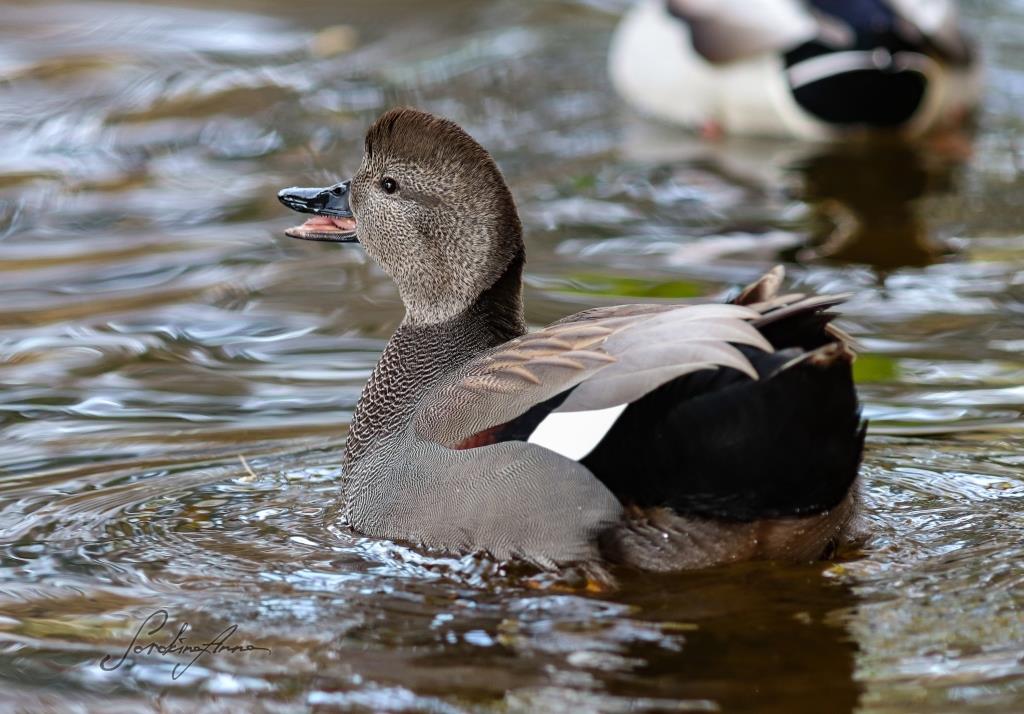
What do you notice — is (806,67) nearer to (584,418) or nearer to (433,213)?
(433,213)

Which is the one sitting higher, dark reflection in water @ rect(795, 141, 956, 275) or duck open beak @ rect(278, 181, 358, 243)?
duck open beak @ rect(278, 181, 358, 243)

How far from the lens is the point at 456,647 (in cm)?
423

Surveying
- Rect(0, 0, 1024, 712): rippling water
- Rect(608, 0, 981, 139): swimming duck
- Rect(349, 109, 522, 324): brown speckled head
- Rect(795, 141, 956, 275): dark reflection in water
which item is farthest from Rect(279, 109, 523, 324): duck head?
Rect(608, 0, 981, 139): swimming duck

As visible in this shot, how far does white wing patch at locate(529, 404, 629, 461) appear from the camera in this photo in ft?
14.4

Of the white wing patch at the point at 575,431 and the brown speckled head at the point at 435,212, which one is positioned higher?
the brown speckled head at the point at 435,212

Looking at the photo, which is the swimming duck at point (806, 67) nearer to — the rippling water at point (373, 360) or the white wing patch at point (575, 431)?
the rippling water at point (373, 360)

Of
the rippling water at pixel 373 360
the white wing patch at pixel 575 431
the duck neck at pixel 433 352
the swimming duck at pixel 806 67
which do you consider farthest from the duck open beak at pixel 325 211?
the swimming duck at pixel 806 67

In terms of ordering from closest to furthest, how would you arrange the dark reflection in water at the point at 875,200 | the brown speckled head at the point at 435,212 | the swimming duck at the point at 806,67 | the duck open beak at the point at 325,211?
the brown speckled head at the point at 435,212
the duck open beak at the point at 325,211
the dark reflection in water at the point at 875,200
the swimming duck at the point at 806,67

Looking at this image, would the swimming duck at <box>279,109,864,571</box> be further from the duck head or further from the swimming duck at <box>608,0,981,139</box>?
the swimming duck at <box>608,0,981,139</box>

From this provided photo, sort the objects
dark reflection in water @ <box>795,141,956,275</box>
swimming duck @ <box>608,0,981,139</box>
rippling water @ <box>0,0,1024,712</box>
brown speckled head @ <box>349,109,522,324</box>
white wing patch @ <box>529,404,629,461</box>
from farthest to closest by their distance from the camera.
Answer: swimming duck @ <box>608,0,981,139</box>, dark reflection in water @ <box>795,141,956,275</box>, brown speckled head @ <box>349,109,522,324</box>, white wing patch @ <box>529,404,629,461</box>, rippling water @ <box>0,0,1024,712</box>

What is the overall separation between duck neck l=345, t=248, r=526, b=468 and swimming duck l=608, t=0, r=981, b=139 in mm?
5451

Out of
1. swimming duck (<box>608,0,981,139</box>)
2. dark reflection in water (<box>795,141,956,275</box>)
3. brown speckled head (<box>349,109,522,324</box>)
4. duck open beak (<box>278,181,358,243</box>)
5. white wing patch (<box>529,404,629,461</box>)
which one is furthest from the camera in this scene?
swimming duck (<box>608,0,981,139</box>)

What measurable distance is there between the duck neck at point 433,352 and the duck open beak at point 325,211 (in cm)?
50

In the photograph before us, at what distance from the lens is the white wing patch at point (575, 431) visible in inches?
173
